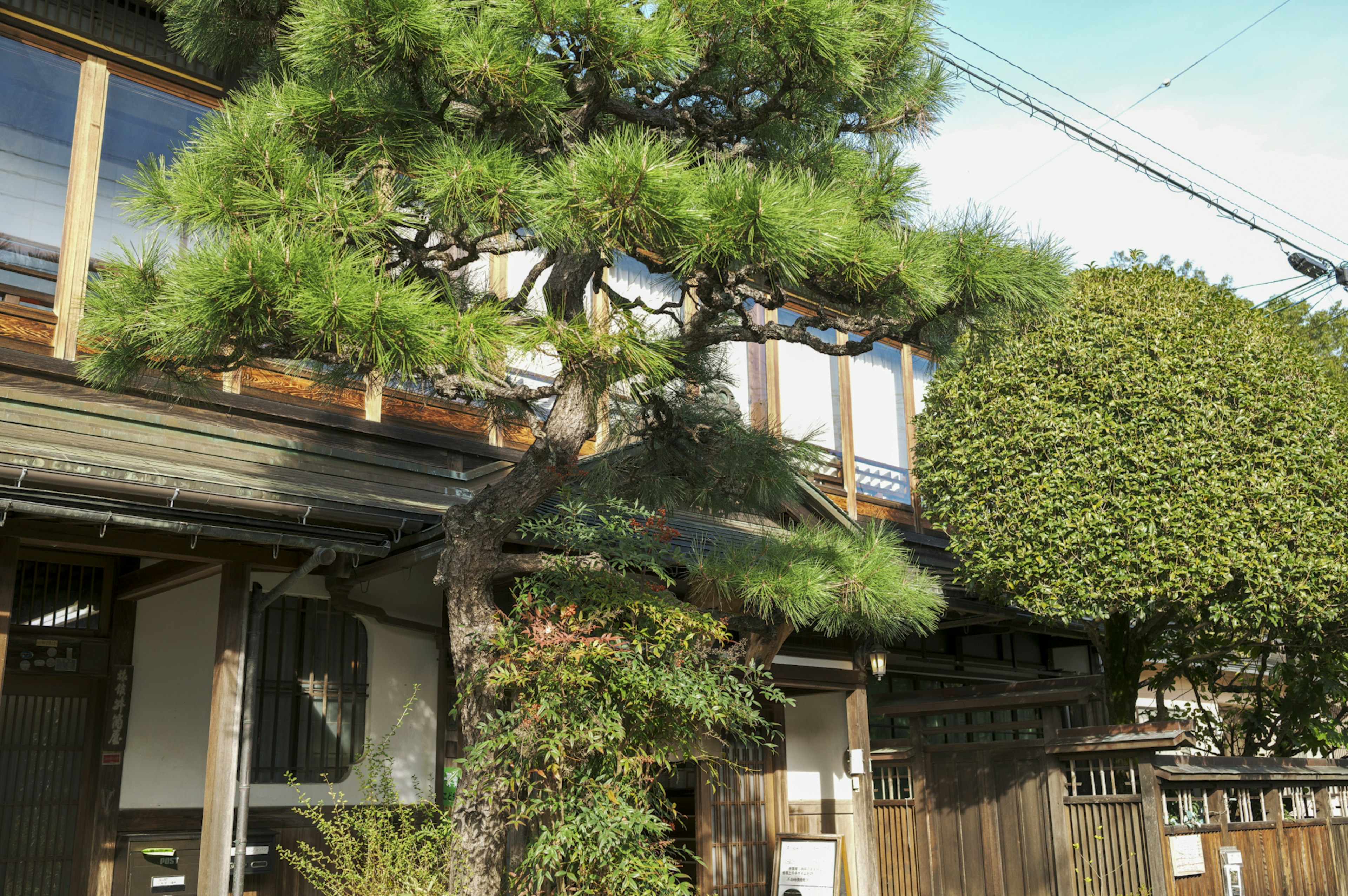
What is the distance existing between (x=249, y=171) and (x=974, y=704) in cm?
662

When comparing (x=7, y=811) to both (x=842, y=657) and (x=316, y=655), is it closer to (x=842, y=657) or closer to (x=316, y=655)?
(x=316, y=655)

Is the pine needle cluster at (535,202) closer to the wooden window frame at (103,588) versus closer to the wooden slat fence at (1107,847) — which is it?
the wooden window frame at (103,588)

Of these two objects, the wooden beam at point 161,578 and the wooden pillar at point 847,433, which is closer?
the wooden beam at point 161,578

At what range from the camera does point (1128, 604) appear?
25.0 feet

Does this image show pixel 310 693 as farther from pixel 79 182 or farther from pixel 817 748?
pixel 817 748

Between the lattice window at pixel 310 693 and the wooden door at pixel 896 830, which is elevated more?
the lattice window at pixel 310 693

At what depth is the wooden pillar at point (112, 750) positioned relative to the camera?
6.13 m

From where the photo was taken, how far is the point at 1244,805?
810cm

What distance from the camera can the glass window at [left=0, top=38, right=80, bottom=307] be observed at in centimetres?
694

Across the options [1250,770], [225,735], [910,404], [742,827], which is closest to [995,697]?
[1250,770]

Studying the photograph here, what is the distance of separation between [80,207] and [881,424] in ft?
28.2

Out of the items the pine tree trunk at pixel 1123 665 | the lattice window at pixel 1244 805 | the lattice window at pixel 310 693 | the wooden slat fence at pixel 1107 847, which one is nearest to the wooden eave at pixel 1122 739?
the wooden slat fence at pixel 1107 847

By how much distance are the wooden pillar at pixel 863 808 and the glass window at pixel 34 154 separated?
259 inches

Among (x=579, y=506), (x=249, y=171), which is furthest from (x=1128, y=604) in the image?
(x=249, y=171)
